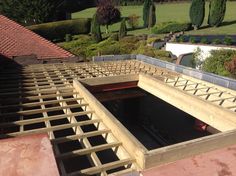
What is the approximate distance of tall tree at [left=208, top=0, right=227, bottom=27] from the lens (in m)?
51.1

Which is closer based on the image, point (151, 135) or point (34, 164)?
point (34, 164)

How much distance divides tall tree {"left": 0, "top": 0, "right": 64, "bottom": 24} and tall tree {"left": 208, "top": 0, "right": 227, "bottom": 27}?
3194 cm

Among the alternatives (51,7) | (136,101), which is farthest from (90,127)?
(51,7)

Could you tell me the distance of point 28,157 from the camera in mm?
6035

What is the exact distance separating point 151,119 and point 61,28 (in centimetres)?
3429

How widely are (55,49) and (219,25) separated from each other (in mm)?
44231

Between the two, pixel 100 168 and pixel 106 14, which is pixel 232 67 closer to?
pixel 100 168

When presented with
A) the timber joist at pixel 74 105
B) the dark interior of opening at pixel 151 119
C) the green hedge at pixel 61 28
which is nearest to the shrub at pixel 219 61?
the dark interior of opening at pixel 151 119

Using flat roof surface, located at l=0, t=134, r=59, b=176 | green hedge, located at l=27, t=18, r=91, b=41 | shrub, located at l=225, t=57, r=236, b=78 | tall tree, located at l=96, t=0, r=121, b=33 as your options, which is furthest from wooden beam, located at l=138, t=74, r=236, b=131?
tall tree, located at l=96, t=0, r=121, b=33

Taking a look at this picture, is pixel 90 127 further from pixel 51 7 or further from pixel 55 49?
pixel 51 7

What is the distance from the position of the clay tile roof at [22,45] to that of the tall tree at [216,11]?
40.5 metres

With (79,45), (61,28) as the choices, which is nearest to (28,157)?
(79,45)

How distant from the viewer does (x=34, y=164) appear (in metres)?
5.79

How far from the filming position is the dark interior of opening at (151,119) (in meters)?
19.3
